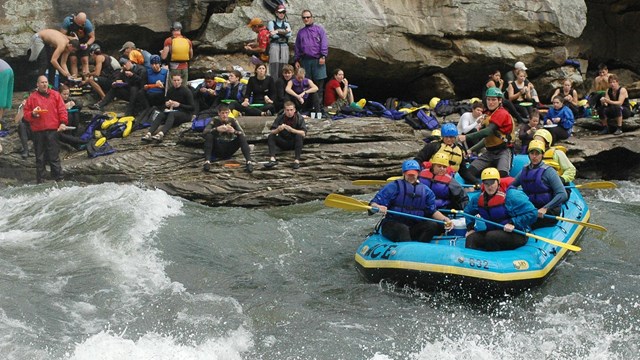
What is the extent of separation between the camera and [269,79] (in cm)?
1582

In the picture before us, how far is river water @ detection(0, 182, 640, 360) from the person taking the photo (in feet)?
28.9

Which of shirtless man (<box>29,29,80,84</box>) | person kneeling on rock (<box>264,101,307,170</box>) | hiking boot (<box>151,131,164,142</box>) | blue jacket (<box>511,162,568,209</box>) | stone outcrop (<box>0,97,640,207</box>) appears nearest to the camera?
blue jacket (<box>511,162,568,209</box>)

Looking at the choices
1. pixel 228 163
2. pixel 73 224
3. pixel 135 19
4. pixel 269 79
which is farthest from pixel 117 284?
pixel 135 19

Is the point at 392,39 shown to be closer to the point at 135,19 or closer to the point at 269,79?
the point at 269,79

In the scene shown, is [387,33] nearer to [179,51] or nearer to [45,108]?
[179,51]

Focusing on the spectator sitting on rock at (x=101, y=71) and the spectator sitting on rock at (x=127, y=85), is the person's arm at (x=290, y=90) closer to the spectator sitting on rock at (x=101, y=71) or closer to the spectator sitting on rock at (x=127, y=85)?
the spectator sitting on rock at (x=127, y=85)

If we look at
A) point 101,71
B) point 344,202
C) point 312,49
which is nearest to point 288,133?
point 312,49

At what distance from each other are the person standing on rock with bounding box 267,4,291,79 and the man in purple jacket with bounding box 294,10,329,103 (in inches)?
9.4

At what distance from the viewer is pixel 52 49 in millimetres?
16703

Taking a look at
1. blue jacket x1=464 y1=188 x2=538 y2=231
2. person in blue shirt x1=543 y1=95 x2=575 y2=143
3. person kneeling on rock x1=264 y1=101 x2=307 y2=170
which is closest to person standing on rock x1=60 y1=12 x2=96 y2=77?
person kneeling on rock x1=264 y1=101 x2=307 y2=170

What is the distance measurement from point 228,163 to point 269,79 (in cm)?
213

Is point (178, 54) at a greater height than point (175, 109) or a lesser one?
greater

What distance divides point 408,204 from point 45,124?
7.08 metres

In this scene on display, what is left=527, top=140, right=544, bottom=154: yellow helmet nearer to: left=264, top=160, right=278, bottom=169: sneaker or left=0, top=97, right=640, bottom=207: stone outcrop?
left=0, top=97, right=640, bottom=207: stone outcrop
